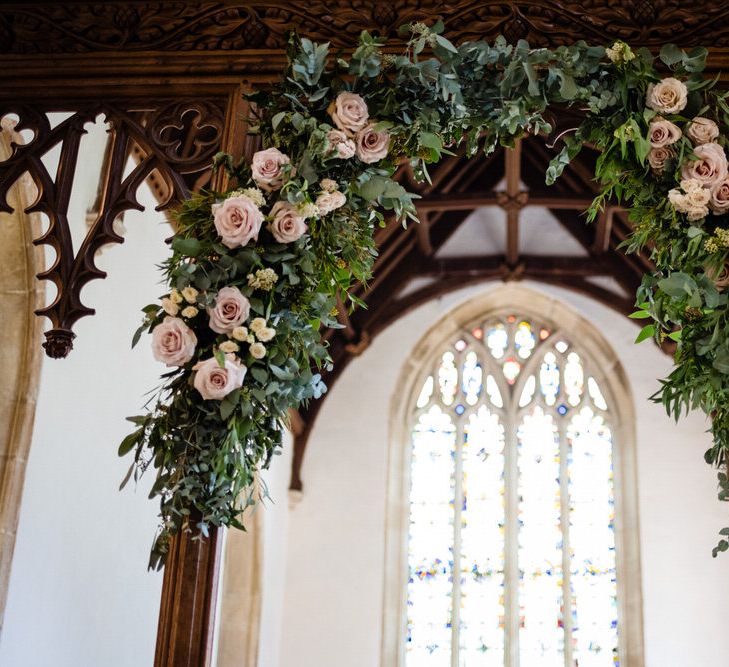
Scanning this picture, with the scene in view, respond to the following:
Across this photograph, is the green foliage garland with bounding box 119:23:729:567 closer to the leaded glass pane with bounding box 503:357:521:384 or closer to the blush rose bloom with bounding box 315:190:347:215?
the blush rose bloom with bounding box 315:190:347:215

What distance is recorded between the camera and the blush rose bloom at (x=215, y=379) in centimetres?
288

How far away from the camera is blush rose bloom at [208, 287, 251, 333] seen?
296 centimetres

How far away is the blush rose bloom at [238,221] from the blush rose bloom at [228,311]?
5.6 inches

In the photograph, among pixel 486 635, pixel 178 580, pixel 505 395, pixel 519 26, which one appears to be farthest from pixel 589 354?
pixel 178 580

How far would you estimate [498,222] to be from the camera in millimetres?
9938

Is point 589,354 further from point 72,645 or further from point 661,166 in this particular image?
point 661,166

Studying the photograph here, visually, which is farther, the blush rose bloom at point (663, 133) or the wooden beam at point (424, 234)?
the wooden beam at point (424, 234)

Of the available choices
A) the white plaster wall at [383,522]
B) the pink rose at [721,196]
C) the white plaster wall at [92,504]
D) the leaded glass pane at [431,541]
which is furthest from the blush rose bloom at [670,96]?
the leaded glass pane at [431,541]

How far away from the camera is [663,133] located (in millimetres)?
3156

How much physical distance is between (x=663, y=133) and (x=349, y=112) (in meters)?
0.88

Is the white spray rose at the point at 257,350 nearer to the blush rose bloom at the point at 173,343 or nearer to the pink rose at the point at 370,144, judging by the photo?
the blush rose bloom at the point at 173,343

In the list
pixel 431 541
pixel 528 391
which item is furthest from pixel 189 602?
pixel 528 391

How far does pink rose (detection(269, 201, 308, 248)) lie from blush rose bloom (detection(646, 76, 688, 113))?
106 cm

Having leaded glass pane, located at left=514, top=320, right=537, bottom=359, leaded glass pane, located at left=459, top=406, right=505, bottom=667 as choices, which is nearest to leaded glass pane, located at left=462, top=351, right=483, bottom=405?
leaded glass pane, located at left=459, top=406, right=505, bottom=667
